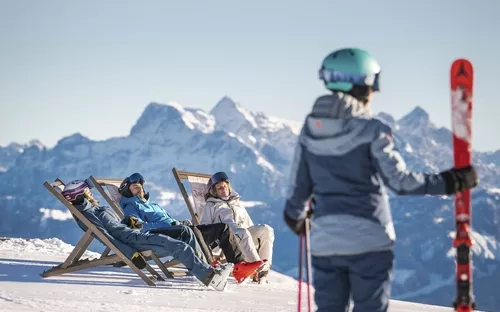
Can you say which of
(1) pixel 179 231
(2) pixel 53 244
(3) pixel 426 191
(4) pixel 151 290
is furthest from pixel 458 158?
(2) pixel 53 244

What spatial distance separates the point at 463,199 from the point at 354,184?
→ 1.90 ft

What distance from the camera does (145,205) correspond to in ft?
30.0

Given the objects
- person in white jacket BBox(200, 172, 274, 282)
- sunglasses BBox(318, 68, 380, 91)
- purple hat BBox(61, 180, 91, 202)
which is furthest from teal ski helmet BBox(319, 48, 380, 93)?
person in white jacket BBox(200, 172, 274, 282)

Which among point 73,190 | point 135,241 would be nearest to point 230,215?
point 135,241

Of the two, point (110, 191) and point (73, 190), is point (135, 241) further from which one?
point (110, 191)

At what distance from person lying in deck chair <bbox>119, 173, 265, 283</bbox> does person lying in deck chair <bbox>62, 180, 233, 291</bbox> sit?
283 mm

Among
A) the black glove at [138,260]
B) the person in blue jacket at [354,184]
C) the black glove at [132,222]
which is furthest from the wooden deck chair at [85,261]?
the person in blue jacket at [354,184]

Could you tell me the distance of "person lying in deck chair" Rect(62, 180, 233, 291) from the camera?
766cm

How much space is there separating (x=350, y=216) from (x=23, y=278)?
517 cm

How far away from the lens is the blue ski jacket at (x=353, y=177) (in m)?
3.61

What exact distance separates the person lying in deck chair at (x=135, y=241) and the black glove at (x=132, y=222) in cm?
13

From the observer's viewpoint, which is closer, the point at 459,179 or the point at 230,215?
the point at 459,179

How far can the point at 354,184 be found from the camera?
3.69m

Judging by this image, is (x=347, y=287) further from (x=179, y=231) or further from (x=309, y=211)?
(x=179, y=231)
